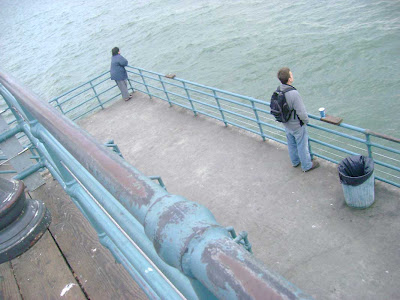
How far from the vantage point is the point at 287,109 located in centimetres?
607

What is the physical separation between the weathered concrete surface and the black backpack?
1180 millimetres

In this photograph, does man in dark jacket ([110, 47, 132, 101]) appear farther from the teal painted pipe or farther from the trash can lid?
the teal painted pipe

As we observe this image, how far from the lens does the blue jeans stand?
20.9ft

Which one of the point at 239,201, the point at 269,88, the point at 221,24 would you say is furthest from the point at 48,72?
the point at 239,201

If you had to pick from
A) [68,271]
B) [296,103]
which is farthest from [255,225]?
[68,271]

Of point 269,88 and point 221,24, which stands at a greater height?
point 221,24

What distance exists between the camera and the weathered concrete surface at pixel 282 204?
4953mm

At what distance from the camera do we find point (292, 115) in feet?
20.3

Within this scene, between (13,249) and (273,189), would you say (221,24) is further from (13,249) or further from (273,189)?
(13,249)

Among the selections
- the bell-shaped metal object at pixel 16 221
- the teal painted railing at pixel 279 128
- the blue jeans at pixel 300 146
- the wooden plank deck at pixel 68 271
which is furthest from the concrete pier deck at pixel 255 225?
the bell-shaped metal object at pixel 16 221

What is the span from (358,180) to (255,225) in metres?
1.68

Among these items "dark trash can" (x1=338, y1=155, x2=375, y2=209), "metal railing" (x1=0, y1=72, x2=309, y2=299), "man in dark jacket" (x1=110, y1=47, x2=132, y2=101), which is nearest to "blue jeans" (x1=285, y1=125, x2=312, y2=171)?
"dark trash can" (x1=338, y1=155, x2=375, y2=209)

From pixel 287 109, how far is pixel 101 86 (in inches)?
680

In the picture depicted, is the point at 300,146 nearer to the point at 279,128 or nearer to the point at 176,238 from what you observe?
the point at 279,128
